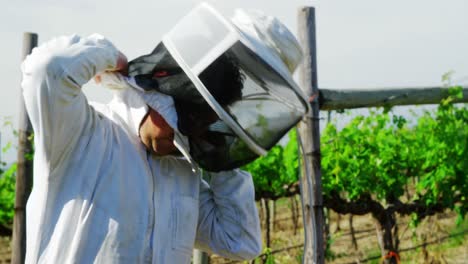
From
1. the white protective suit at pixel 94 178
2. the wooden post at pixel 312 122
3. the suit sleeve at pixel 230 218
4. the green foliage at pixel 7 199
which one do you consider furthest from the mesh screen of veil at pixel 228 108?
the green foliage at pixel 7 199

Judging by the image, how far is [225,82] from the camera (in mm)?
2555

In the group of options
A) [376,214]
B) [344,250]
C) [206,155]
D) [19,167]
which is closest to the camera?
[206,155]

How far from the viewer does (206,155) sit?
8.59ft

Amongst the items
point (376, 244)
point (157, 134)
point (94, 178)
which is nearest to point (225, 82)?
point (157, 134)

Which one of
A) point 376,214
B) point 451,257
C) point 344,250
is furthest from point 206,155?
point 344,250

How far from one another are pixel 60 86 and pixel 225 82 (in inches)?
21.1

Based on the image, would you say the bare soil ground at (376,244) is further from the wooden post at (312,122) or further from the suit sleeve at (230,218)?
the suit sleeve at (230,218)

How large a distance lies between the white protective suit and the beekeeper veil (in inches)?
6.3

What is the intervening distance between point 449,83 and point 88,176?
504 cm

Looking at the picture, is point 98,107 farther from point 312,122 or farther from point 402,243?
point 402,243

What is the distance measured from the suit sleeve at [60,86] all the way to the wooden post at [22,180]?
152 inches

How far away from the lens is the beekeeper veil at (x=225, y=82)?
98.5 inches

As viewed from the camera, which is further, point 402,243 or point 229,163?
point 402,243

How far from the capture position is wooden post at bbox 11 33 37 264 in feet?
20.3
